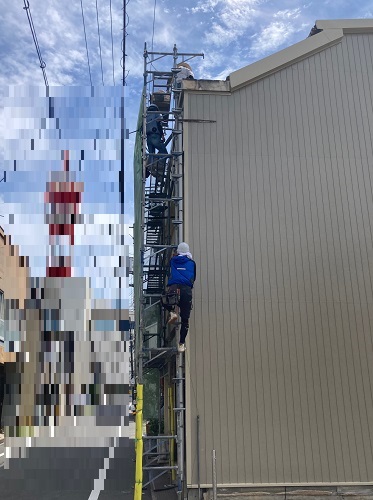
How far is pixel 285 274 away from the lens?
30.8 feet

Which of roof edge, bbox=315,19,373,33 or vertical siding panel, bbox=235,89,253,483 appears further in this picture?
roof edge, bbox=315,19,373,33

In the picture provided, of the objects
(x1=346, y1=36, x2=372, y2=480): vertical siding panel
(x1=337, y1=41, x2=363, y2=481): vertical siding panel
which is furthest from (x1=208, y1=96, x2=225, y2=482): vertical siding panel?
(x1=346, y1=36, x2=372, y2=480): vertical siding panel

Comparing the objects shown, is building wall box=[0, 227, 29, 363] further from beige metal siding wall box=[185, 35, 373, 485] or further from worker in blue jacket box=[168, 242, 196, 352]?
beige metal siding wall box=[185, 35, 373, 485]

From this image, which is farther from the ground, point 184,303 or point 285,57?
point 285,57

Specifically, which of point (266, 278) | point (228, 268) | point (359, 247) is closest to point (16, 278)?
point (228, 268)

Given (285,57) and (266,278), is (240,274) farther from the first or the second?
(285,57)

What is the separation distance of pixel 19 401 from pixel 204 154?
20.1 feet

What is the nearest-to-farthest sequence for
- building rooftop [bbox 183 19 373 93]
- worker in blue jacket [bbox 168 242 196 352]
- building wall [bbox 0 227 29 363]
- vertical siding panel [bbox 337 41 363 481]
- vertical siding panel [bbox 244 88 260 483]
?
building wall [bbox 0 227 29 363] < worker in blue jacket [bbox 168 242 196 352] < vertical siding panel [bbox 244 88 260 483] < vertical siding panel [bbox 337 41 363 481] < building rooftop [bbox 183 19 373 93]

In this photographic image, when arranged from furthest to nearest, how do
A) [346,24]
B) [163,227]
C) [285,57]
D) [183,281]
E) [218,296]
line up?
[163,227]
[346,24]
[285,57]
[218,296]
[183,281]

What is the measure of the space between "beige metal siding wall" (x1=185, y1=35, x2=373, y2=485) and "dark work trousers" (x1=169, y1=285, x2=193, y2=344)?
578 mm

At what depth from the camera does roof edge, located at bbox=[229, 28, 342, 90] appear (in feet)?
32.8

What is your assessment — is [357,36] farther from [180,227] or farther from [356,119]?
[180,227]

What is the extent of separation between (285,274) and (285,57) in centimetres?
475

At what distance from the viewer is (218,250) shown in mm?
9344
